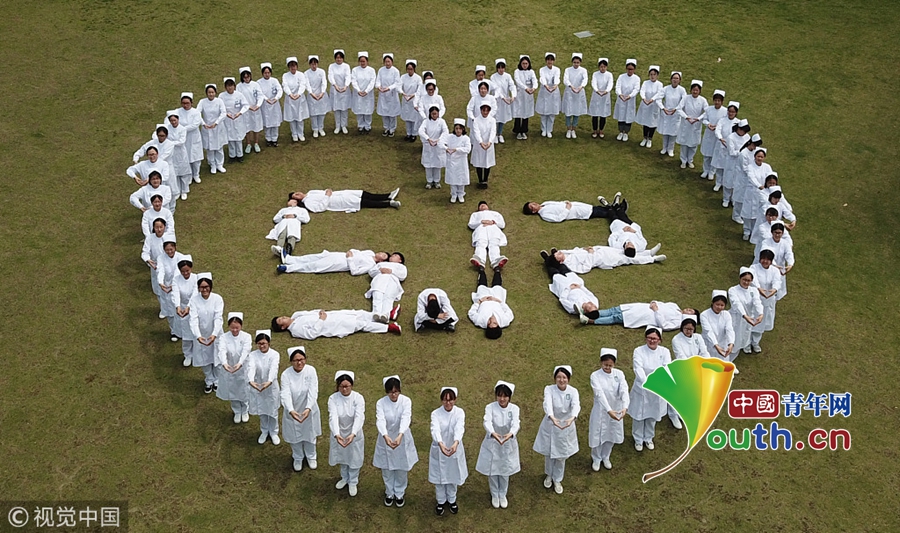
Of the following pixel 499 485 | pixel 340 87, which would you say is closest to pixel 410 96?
pixel 340 87

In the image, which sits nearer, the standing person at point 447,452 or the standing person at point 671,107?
the standing person at point 447,452

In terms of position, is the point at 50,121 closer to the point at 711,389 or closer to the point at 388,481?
the point at 388,481

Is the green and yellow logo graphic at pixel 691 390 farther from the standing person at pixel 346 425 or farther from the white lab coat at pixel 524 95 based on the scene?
the white lab coat at pixel 524 95

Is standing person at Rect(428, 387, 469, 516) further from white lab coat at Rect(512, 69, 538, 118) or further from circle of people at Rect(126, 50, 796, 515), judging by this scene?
white lab coat at Rect(512, 69, 538, 118)

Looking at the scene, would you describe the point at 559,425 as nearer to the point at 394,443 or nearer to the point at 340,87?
the point at 394,443

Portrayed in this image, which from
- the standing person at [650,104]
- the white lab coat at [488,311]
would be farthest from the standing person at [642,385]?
the standing person at [650,104]

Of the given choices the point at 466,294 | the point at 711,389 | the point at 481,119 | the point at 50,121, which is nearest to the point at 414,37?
the point at 481,119
